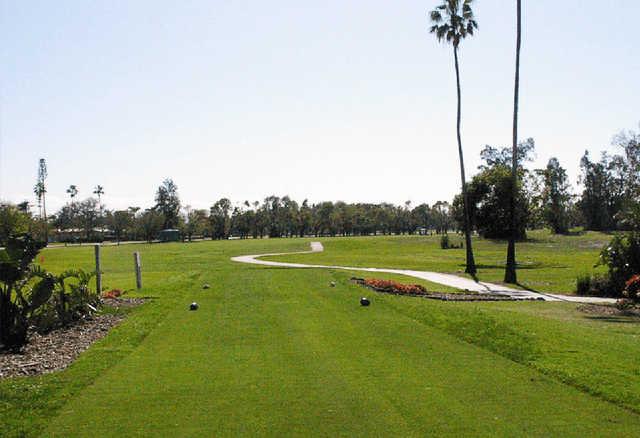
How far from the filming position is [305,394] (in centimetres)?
793

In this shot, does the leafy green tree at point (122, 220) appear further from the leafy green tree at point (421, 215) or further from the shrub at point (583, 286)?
the shrub at point (583, 286)

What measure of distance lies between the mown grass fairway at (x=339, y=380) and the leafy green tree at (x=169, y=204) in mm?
157175

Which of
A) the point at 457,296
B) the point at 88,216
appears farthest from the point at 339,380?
the point at 88,216

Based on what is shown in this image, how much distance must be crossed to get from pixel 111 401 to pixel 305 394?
8.44ft

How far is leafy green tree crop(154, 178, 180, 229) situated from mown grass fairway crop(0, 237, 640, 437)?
516 feet

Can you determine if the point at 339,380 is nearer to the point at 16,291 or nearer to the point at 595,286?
the point at 16,291

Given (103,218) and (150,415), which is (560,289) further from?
(103,218)

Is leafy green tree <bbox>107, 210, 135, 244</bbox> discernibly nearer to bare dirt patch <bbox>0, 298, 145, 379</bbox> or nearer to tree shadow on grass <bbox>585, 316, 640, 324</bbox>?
bare dirt patch <bbox>0, 298, 145, 379</bbox>

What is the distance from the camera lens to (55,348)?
12242 millimetres

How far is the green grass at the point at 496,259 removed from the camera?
3585 cm

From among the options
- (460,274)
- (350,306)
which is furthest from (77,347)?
(460,274)

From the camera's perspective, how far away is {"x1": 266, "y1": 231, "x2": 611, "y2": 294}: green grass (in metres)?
35.8

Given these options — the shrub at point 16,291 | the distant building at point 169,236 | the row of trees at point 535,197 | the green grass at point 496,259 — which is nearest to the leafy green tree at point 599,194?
the row of trees at point 535,197

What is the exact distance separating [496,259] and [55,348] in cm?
4827
